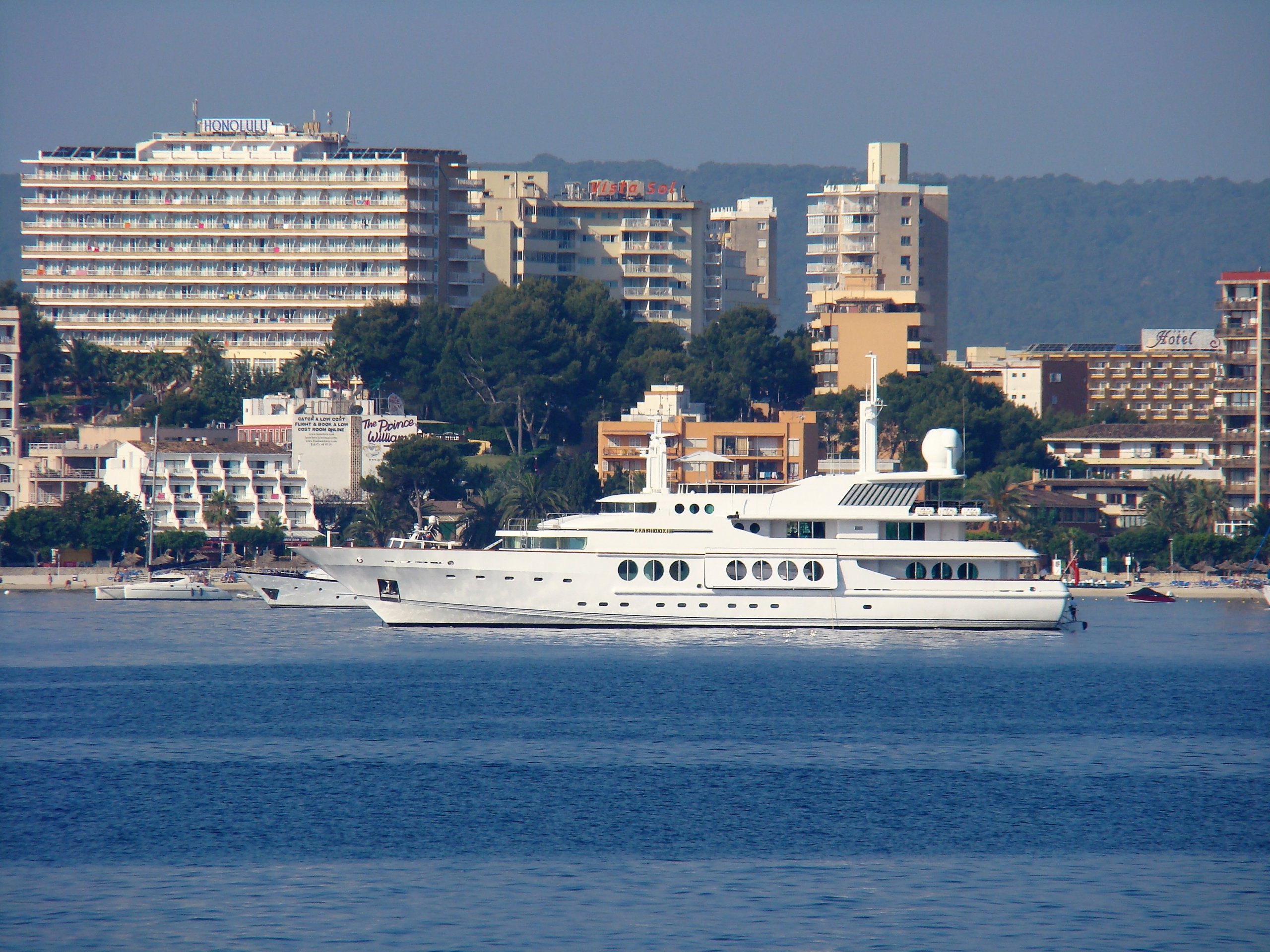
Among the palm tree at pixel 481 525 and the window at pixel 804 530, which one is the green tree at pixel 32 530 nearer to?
the palm tree at pixel 481 525

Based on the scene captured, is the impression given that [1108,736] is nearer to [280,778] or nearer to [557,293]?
[280,778]

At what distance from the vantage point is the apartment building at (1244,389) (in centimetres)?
11050

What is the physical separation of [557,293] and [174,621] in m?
61.6

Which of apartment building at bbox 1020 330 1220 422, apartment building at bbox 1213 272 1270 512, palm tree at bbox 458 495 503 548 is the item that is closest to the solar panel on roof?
palm tree at bbox 458 495 503 548

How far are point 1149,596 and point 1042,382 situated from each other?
72.4 metres

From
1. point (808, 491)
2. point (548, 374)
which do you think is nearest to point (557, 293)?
point (548, 374)

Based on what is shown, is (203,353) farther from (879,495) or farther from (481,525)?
(879,495)

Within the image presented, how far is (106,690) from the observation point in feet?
169

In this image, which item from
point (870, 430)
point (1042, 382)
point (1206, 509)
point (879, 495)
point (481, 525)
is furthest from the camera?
point (1042, 382)

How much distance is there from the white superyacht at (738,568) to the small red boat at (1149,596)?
3006 centimetres

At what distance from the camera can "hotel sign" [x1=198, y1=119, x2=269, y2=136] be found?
146 meters

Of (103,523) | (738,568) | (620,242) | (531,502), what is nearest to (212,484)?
(103,523)

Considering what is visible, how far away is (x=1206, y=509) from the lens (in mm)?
107750

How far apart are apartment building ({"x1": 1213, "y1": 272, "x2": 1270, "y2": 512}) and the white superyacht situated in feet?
169
